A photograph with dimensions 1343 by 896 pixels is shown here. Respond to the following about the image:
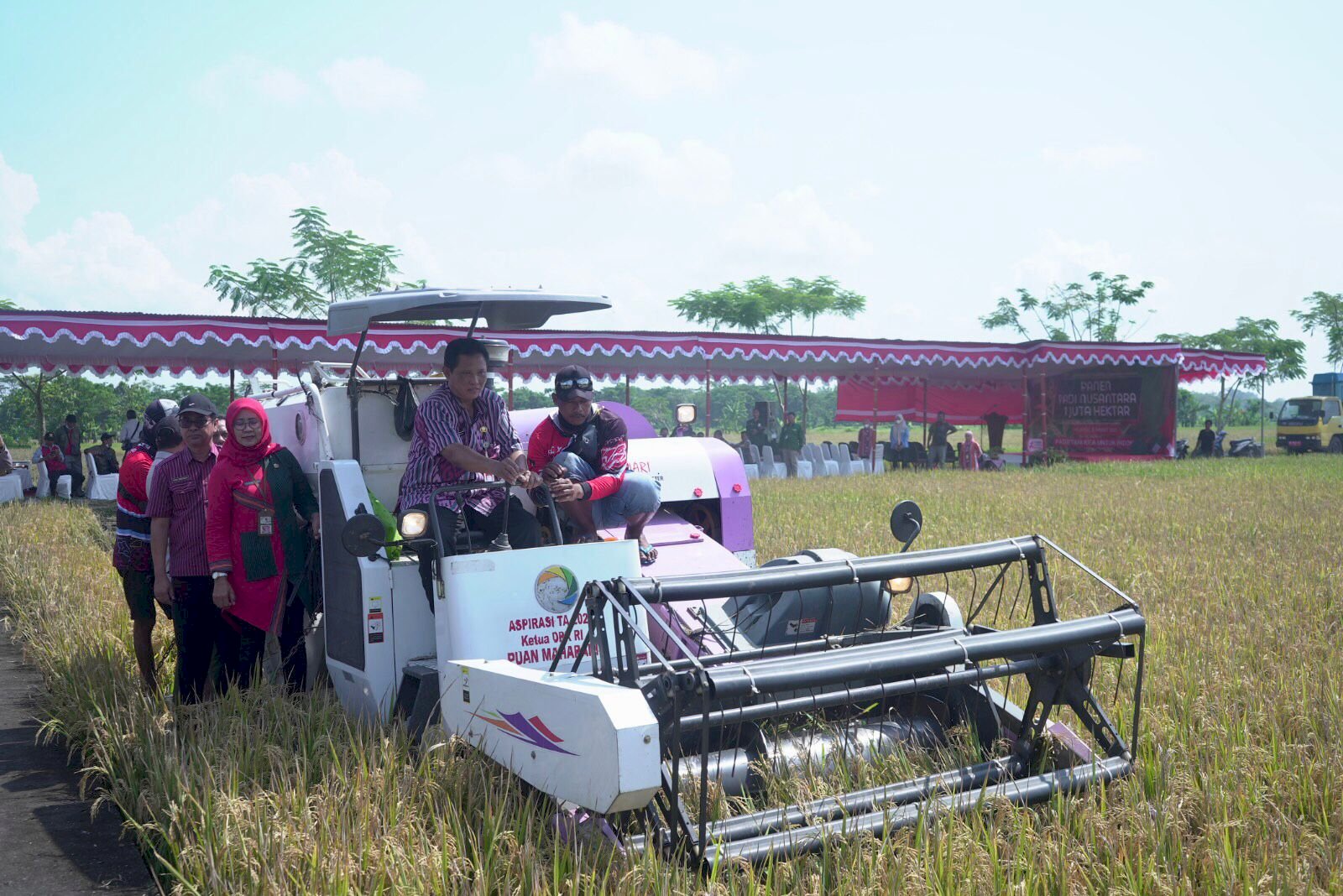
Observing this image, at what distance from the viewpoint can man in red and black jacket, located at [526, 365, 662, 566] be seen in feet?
18.7

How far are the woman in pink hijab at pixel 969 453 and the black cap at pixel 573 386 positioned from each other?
77.6 ft

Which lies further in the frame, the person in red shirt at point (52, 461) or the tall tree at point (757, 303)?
the tall tree at point (757, 303)

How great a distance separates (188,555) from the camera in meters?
6.02

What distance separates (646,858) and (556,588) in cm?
163

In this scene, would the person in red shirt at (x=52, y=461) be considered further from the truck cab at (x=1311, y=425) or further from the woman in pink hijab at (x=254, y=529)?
the truck cab at (x=1311, y=425)

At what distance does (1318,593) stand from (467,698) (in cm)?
719

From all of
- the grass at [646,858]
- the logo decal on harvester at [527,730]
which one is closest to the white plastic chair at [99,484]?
the grass at [646,858]

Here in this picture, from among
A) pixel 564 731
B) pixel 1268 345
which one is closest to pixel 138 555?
pixel 564 731

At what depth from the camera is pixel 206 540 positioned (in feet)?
18.8

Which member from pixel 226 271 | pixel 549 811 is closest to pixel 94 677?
pixel 549 811

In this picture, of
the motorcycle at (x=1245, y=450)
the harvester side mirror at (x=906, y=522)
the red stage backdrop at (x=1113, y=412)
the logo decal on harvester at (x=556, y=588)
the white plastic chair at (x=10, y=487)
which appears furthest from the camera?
the motorcycle at (x=1245, y=450)

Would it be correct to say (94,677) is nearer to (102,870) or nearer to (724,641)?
(102,870)

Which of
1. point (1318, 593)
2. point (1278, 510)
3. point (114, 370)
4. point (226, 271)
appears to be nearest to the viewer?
point (1318, 593)

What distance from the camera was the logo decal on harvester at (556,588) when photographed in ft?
15.7
